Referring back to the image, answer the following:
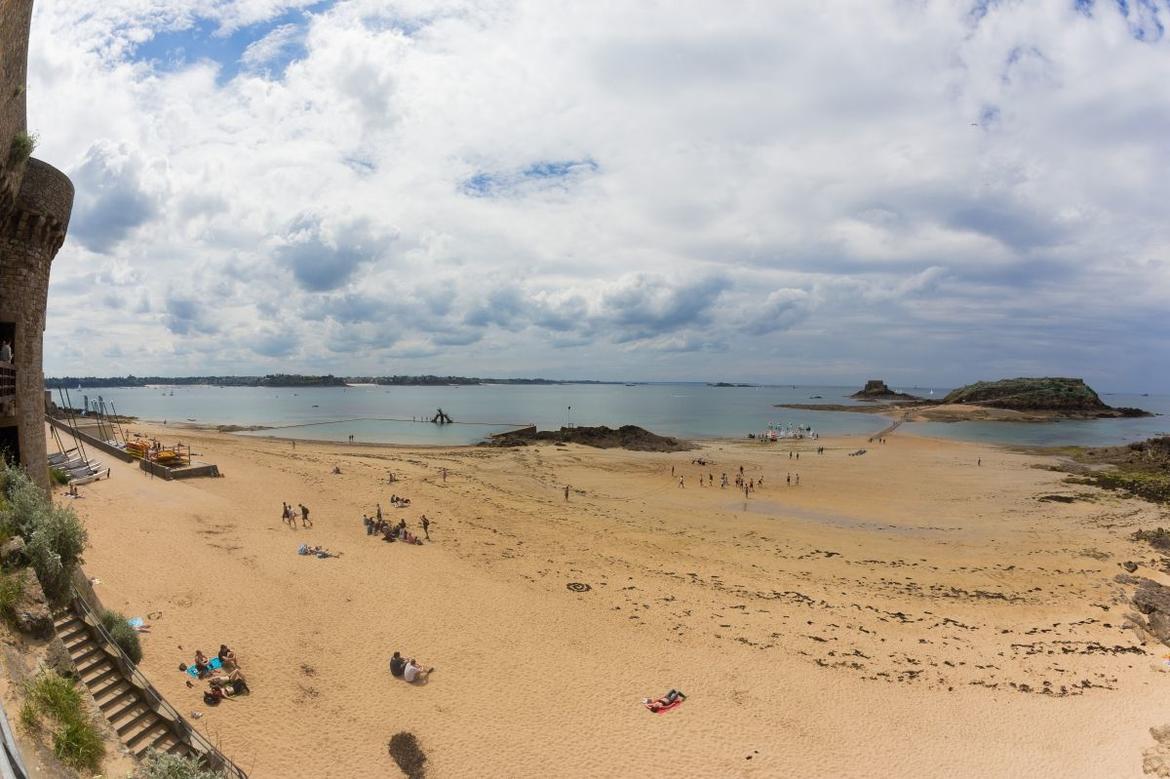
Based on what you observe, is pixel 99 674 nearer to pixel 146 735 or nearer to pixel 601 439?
pixel 146 735

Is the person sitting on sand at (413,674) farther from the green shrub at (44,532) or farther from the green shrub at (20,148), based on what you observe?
the green shrub at (20,148)

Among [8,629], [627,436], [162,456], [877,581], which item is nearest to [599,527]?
[877,581]

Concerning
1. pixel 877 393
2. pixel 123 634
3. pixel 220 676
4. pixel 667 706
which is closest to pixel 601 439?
pixel 667 706

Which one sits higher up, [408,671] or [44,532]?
[44,532]

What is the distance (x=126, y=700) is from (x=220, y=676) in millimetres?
2875

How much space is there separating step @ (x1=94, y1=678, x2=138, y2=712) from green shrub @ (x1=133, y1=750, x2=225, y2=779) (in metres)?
1.86

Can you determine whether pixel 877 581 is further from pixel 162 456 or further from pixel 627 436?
pixel 627 436

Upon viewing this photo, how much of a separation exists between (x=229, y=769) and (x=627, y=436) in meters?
50.1

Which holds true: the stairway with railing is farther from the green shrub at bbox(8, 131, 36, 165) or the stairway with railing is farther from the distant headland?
the distant headland

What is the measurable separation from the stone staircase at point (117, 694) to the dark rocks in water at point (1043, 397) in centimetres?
13026

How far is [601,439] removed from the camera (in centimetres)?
5728

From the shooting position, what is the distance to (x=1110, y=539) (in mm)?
25250

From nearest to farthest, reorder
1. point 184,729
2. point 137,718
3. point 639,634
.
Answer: point 137,718 → point 184,729 → point 639,634

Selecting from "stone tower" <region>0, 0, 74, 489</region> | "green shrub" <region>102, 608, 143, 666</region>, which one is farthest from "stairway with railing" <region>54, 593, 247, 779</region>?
"stone tower" <region>0, 0, 74, 489</region>
